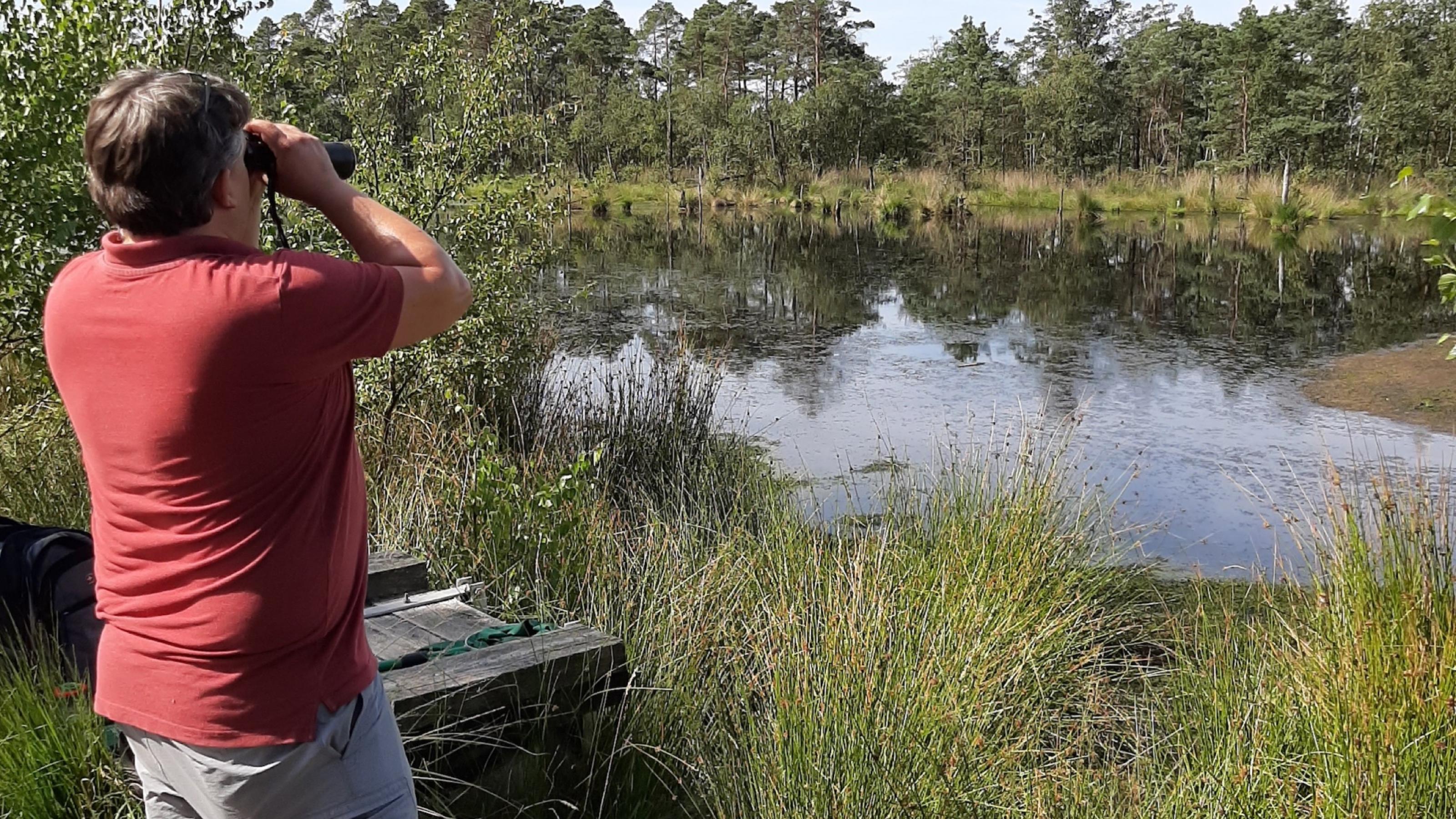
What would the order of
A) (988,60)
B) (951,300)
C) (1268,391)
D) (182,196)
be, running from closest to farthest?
(182,196), (1268,391), (951,300), (988,60)

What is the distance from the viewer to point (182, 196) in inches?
56.6

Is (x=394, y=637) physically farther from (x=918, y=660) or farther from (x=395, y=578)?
(x=918, y=660)

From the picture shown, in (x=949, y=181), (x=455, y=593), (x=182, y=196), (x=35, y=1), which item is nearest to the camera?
(x=182, y=196)

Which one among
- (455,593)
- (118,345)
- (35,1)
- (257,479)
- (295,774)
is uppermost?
(35,1)

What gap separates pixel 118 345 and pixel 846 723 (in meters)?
1.61

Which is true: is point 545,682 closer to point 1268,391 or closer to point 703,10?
point 1268,391

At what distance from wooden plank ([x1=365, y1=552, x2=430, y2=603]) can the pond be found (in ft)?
7.22

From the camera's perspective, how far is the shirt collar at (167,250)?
4.73 ft

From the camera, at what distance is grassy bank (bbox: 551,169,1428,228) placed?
29203 mm

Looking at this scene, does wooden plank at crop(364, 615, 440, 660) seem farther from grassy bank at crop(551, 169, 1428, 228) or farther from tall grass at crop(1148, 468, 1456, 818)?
grassy bank at crop(551, 169, 1428, 228)

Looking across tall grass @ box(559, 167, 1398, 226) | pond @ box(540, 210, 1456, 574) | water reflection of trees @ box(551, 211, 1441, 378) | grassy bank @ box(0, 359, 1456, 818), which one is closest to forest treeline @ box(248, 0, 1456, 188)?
tall grass @ box(559, 167, 1398, 226)

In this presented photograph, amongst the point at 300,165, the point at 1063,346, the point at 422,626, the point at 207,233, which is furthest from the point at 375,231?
the point at 1063,346

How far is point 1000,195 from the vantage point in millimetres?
34688

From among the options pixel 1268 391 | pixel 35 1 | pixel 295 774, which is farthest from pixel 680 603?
pixel 1268 391
